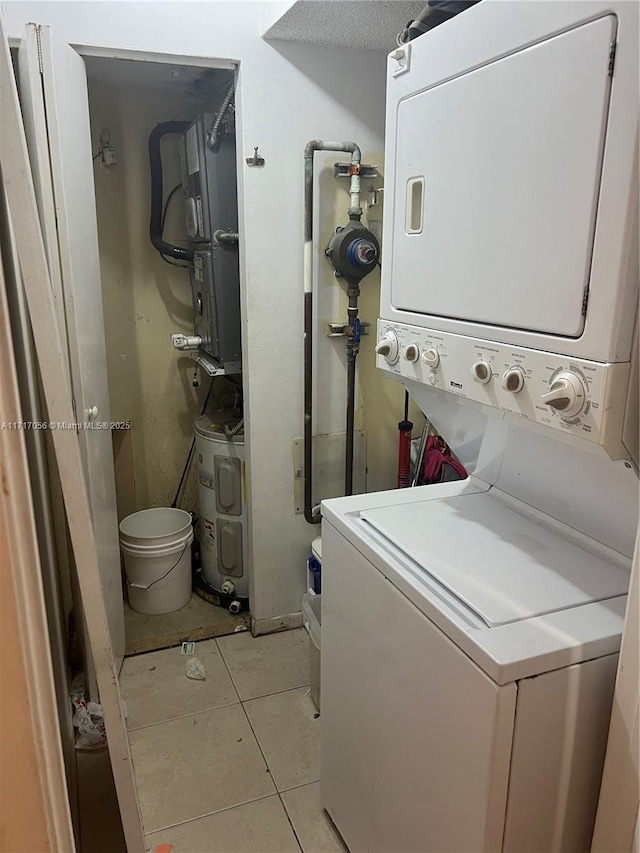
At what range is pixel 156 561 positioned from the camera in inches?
104

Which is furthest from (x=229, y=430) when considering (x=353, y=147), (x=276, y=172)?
(x=353, y=147)

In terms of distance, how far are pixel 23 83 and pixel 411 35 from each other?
1009 mm

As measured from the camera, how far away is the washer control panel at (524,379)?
98cm

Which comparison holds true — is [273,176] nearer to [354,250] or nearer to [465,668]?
[354,250]

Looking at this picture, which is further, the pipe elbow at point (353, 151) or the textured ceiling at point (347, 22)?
the pipe elbow at point (353, 151)

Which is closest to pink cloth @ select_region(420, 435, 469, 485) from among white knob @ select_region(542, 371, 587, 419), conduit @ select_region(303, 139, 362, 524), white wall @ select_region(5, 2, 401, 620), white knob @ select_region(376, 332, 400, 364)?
white wall @ select_region(5, 2, 401, 620)

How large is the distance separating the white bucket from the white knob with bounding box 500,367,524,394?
1821mm

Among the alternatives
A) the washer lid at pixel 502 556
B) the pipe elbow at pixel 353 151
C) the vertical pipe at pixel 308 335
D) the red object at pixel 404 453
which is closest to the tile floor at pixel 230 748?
the vertical pipe at pixel 308 335

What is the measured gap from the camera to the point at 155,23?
1935 mm

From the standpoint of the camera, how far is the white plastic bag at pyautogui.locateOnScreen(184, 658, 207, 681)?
2.33m

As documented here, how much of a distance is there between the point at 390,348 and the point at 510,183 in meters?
0.49

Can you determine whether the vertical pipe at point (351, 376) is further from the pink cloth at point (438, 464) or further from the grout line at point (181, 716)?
the grout line at point (181, 716)

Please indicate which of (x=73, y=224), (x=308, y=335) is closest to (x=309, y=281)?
(x=308, y=335)

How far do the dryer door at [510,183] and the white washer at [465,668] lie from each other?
486 millimetres
